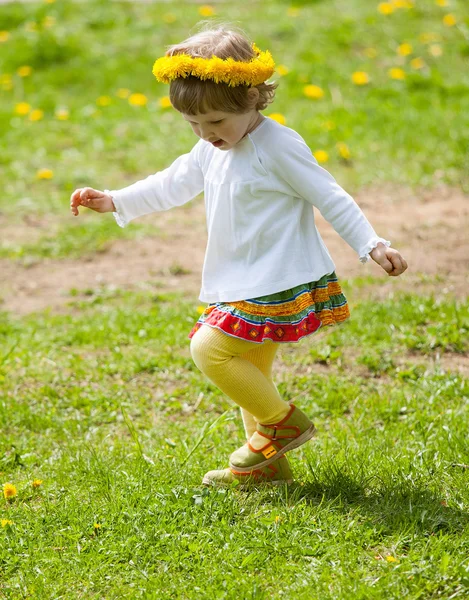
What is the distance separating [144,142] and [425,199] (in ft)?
8.05

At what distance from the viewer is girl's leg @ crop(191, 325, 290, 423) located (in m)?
2.96

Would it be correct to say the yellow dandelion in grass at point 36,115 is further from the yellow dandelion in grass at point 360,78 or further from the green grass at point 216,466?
the green grass at point 216,466

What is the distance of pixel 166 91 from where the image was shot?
26.7 ft

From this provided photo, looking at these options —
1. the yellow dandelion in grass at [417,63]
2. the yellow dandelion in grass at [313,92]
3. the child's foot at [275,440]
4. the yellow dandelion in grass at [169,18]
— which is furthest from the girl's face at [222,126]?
the yellow dandelion in grass at [169,18]

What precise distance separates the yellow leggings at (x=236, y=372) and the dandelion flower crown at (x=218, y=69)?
83cm

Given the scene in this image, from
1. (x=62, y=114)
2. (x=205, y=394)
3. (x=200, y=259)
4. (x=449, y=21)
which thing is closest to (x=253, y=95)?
(x=205, y=394)

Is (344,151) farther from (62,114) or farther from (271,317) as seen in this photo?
(271,317)

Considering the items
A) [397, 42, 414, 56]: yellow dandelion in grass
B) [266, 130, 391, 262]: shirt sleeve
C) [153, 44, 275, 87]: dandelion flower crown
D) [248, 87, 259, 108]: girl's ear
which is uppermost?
[153, 44, 275, 87]: dandelion flower crown

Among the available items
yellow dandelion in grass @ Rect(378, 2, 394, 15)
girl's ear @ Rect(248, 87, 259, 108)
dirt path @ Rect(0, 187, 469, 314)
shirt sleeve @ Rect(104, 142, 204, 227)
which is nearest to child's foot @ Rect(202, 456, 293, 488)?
shirt sleeve @ Rect(104, 142, 204, 227)

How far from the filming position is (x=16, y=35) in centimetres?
913

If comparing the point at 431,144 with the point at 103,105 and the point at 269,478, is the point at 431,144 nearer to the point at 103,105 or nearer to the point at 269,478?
the point at 103,105

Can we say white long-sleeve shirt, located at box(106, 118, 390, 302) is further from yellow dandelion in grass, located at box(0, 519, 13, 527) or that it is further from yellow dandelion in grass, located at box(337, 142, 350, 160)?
yellow dandelion in grass, located at box(337, 142, 350, 160)

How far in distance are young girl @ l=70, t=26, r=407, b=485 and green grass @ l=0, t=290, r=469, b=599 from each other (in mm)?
276

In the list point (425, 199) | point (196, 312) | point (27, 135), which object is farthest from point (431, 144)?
point (27, 135)
